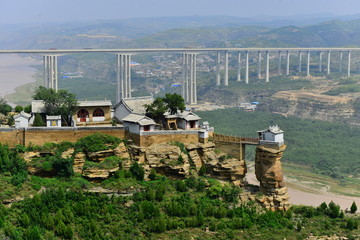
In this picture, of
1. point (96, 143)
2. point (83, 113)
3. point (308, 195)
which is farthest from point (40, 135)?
point (308, 195)

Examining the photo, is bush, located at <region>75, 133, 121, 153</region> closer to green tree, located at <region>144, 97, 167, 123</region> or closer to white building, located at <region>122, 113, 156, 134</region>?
white building, located at <region>122, 113, 156, 134</region>

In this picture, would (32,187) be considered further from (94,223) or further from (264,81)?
(264,81)

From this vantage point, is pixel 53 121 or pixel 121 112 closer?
pixel 53 121

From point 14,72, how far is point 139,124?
3614 inches

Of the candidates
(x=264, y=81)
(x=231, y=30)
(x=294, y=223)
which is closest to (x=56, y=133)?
(x=294, y=223)

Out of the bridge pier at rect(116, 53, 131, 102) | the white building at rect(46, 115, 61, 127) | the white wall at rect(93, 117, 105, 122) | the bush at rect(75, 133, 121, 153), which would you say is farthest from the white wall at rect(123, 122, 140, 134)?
the bridge pier at rect(116, 53, 131, 102)

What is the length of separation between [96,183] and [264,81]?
59403mm

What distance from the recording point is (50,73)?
6347cm

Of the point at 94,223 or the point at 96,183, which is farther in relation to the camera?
the point at 96,183

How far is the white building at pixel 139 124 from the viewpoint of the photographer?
28422 millimetres

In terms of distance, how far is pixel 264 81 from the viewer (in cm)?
8338

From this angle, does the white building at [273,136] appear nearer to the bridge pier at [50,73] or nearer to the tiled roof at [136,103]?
the tiled roof at [136,103]

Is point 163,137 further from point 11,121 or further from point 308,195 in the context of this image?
point 308,195

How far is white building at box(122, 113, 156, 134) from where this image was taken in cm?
2842
